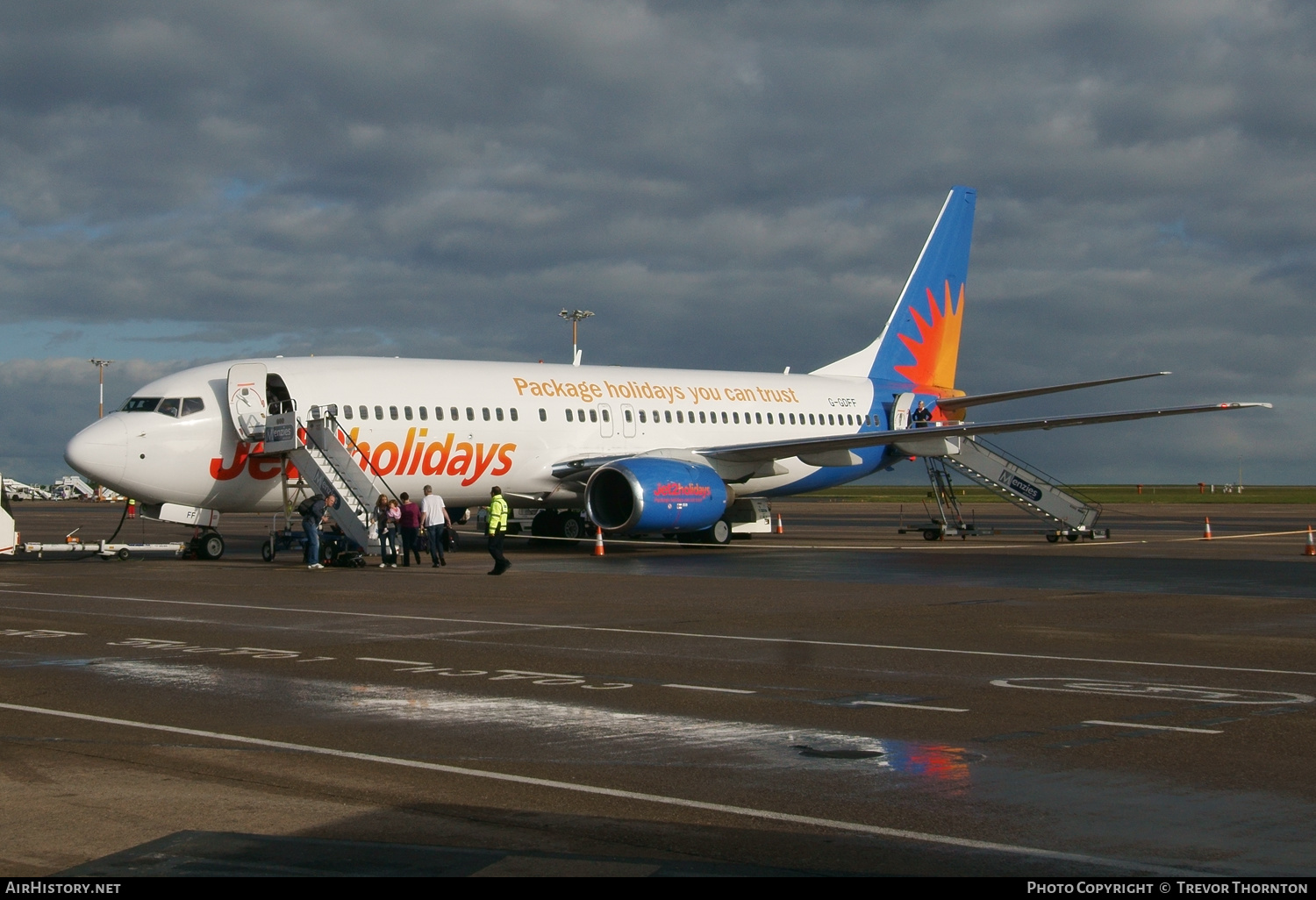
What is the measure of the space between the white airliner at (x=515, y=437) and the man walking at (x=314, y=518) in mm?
277

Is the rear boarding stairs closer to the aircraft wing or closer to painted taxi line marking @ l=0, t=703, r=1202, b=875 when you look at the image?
the aircraft wing

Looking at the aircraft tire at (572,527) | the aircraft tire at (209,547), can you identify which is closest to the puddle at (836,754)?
the aircraft tire at (209,547)

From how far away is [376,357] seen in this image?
2998 centimetres

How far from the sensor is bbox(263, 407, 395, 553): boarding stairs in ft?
85.6

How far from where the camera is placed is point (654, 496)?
2853 cm

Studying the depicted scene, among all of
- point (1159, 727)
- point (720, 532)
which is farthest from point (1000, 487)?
point (1159, 727)

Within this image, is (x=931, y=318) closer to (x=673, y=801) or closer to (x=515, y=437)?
(x=515, y=437)

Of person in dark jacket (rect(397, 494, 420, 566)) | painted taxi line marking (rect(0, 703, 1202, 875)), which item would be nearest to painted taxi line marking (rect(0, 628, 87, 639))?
painted taxi line marking (rect(0, 703, 1202, 875))

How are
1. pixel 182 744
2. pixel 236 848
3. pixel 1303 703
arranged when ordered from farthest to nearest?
pixel 1303 703, pixel 182 744, pixel 236 848

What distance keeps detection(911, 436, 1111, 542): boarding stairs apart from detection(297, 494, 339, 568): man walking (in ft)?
53.3

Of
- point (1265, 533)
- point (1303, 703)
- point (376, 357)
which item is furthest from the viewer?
point (1265, 533)

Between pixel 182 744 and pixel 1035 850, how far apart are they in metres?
5.25
